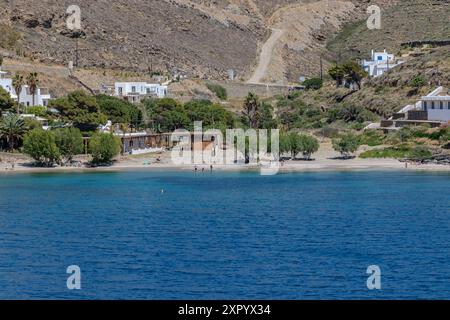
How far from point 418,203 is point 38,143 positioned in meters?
35.0

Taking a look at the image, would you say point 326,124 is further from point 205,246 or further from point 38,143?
point 205,246

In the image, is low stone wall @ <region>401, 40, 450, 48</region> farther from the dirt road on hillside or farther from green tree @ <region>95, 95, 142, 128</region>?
green tree @ <region>95, 95, 142, 128</region>

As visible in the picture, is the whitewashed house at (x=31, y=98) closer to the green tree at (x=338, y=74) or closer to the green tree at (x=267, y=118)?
the green tree at (x=267, y=118)

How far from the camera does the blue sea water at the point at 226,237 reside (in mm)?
41062

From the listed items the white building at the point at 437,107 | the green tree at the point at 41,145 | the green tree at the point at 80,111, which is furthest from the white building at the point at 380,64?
the green tree at the point at 41,145

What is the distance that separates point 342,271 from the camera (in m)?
43.6

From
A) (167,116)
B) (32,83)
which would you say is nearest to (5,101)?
(32,83)

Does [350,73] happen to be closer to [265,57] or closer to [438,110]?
[438,110]

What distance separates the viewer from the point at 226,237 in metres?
53.0

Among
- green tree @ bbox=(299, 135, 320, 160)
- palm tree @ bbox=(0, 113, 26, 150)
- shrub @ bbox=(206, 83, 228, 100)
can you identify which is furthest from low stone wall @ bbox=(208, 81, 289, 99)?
palm tree @ bbox=(0, 113, 26, 150)

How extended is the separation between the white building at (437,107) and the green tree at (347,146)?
9089 mm

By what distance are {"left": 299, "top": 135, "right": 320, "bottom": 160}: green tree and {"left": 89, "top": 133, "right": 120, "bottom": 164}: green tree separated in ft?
50.1

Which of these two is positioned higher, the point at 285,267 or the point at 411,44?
the point at 411,44
